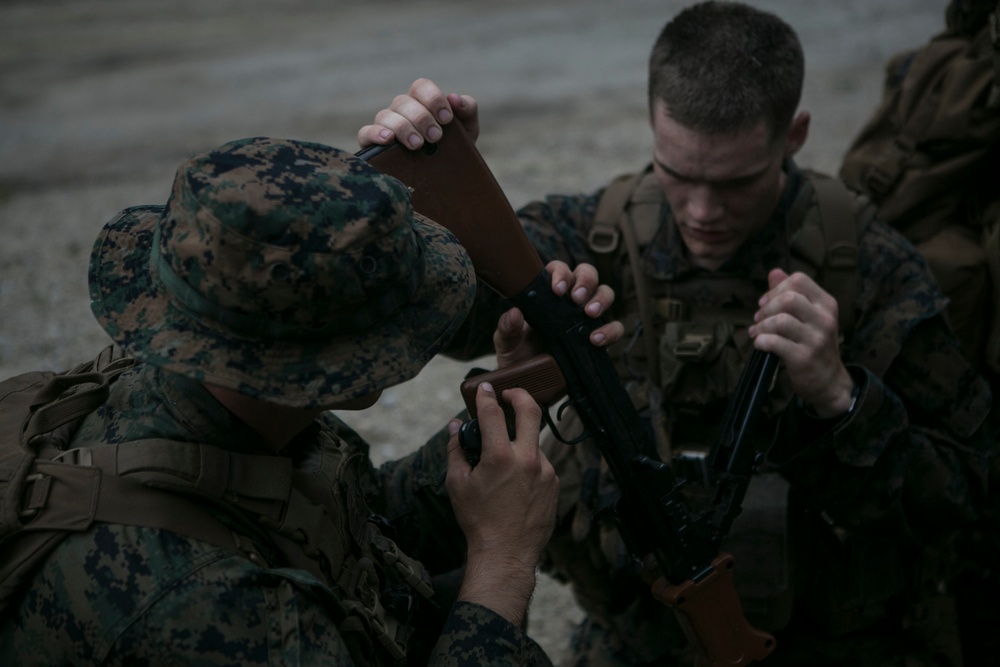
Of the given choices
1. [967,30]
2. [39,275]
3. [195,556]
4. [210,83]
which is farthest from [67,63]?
[195,556]

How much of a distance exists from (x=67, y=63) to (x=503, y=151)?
7859mm

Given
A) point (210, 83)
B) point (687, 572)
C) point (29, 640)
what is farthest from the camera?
point (210, 83)

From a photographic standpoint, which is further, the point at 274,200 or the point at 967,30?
the point at 967,30

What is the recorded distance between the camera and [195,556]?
1.62 metres

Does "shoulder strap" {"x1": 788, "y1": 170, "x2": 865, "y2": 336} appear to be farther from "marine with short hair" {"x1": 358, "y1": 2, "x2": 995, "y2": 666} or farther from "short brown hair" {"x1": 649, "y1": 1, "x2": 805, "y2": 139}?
"short brown hair" {"x1": 649, "y1": 1, "x2": 805, "y2": 139}

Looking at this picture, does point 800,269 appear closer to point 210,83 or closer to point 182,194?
point 182,194

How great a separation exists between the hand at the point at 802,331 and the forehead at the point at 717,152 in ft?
1.46

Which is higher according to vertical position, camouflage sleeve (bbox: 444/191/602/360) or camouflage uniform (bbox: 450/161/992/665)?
camouflage sleeve (bbox: 444/191/602/360)

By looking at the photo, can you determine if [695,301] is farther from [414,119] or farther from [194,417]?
[194,417]

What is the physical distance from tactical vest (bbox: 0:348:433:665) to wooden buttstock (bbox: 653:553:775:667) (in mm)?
765

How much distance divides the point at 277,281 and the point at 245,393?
202mm

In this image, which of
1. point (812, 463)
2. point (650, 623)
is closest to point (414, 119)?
point (812, 463)

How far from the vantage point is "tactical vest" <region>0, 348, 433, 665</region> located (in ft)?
5.29

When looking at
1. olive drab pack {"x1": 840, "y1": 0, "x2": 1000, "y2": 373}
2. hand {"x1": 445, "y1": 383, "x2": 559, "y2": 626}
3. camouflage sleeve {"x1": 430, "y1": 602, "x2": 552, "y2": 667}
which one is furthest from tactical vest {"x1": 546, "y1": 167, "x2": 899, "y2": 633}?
camouflage sleeve {"x1": 430, "y1": 602, "x2": 552, "y2": 667}
